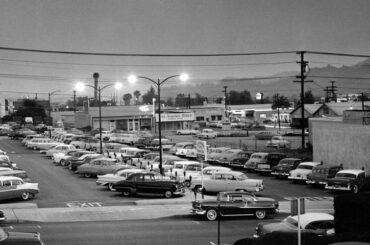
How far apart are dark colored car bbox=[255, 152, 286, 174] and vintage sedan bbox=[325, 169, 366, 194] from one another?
354 inches

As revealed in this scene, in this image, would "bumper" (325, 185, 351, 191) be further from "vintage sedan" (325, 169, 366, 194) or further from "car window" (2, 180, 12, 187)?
"car window" (2, 180, 12, 187)

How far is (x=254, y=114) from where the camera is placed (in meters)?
162

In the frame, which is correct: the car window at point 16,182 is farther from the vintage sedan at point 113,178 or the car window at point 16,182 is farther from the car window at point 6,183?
the vintage sedan at point 113,178

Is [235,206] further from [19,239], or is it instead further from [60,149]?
[60,149]

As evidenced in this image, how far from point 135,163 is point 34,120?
9596 centimetres

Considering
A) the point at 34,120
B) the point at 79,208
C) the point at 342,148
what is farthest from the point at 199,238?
the point at 34,120

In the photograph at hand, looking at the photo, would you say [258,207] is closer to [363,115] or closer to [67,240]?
[67,240]

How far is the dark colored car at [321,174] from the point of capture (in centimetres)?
3619

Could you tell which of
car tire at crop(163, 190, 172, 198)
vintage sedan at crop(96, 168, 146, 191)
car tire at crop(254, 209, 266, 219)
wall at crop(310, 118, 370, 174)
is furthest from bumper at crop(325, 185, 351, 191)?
vintage sedan at crop(96, 168, 146, 191)

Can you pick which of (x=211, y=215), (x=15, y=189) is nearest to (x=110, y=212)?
(x=211, y=215)

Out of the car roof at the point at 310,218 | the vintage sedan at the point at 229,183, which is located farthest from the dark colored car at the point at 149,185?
the car roof at the point at 310,218

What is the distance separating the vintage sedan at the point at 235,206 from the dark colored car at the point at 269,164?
17282 millimetres

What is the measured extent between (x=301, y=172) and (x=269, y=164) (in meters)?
5.54

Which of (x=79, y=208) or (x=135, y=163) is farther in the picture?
(x=135, y=163)
